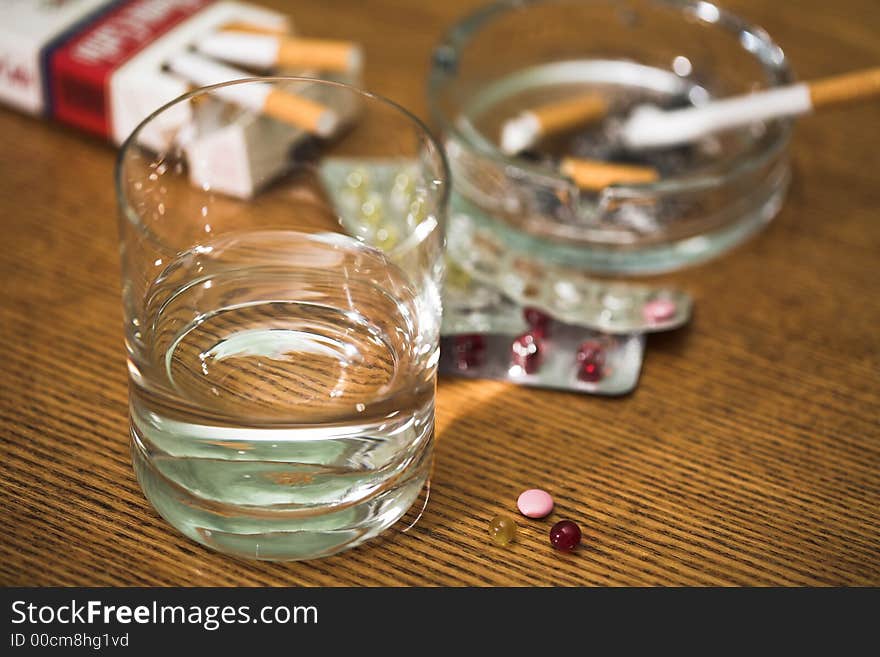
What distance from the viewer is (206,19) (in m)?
0.76

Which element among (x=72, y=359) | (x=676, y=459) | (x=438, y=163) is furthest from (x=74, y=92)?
(x=676, y=459)

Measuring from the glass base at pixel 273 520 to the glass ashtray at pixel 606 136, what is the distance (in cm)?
18

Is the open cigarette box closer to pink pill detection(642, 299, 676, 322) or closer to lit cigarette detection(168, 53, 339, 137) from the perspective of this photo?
lit cigarette detection(168, 53, 339, 137)

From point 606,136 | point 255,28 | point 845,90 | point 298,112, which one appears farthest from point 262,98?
point 845,90

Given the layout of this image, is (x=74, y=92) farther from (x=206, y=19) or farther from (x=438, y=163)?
(x=438, y=163)

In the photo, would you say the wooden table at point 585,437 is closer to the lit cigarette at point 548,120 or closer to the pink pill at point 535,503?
the pink pill at point 535,503

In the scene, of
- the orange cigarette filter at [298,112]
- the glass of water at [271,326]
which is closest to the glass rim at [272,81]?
the glass of water at [271,326]

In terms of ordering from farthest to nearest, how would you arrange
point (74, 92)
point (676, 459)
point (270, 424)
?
point (74, 92), point (676, 459), point (270, 424)

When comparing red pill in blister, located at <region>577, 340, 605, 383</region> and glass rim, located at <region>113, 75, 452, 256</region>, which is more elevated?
glass rim, located at <region>113, 75, 452, 256</region>

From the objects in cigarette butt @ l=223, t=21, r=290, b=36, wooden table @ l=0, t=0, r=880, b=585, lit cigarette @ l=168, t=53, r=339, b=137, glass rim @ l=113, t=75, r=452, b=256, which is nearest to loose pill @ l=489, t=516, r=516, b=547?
wooden table @ l=0, t=0, r=880, b=585

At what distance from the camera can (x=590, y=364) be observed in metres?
0.60

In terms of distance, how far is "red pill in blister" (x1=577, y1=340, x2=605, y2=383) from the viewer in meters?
0.60

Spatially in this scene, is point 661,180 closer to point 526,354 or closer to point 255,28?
point 526,354
